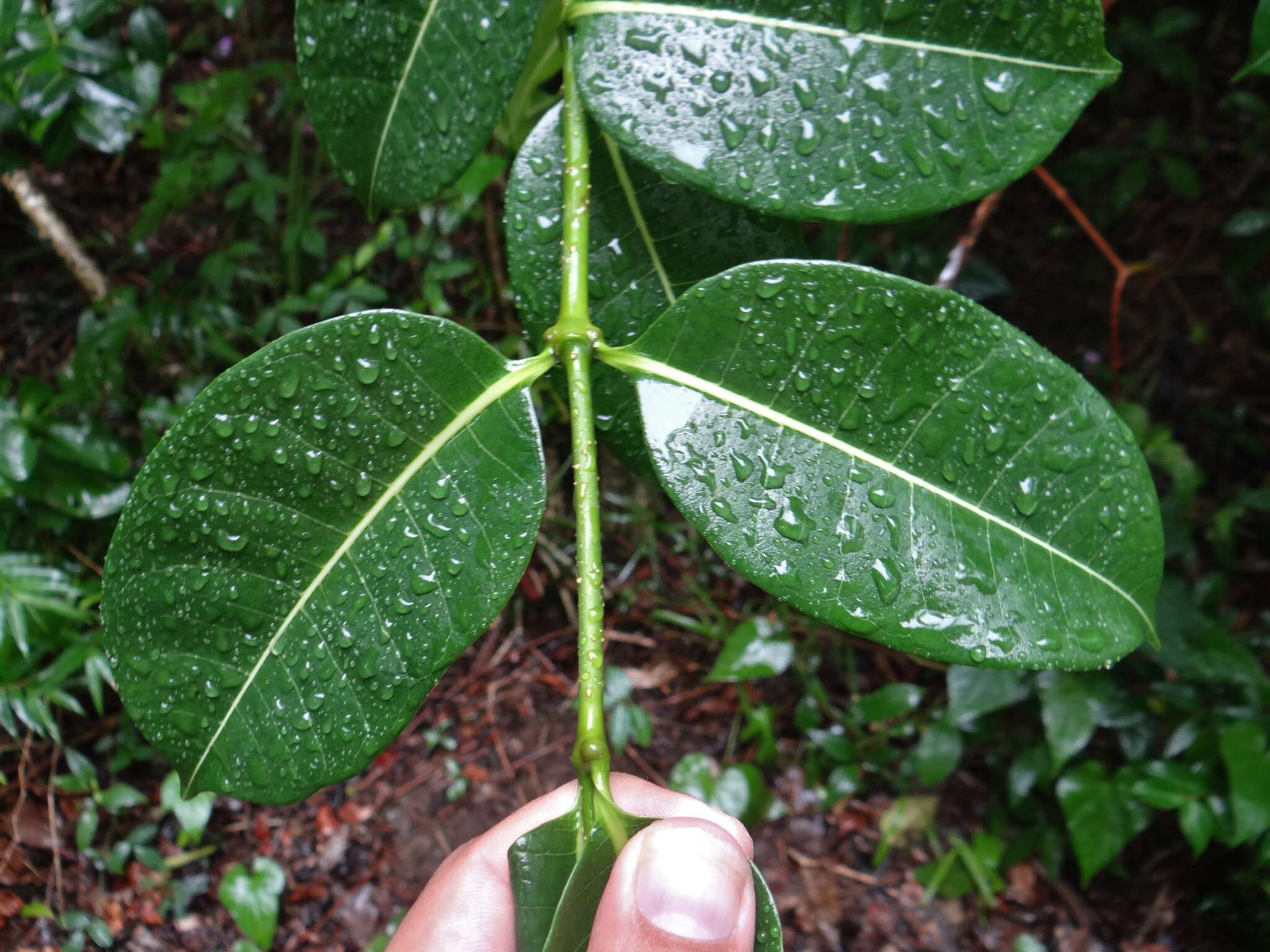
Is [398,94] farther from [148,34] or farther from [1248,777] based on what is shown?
[1248,777]

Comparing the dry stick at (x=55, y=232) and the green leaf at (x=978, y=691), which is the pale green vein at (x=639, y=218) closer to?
the green leaf at (x=978, y=691)

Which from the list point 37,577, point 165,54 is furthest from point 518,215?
point 37,577

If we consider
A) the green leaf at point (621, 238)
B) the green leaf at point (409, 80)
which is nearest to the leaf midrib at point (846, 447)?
the green leaf at point (621, 238)

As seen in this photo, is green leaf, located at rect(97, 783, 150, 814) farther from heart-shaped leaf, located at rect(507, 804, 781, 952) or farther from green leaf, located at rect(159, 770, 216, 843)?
heart-shaped leaf, located at rect(507, 804, 781, 952)

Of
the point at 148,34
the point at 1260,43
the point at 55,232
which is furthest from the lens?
the point at 55,232

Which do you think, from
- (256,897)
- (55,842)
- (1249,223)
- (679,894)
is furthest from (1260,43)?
(55,842)

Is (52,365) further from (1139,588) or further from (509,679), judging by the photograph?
(1139,588)
